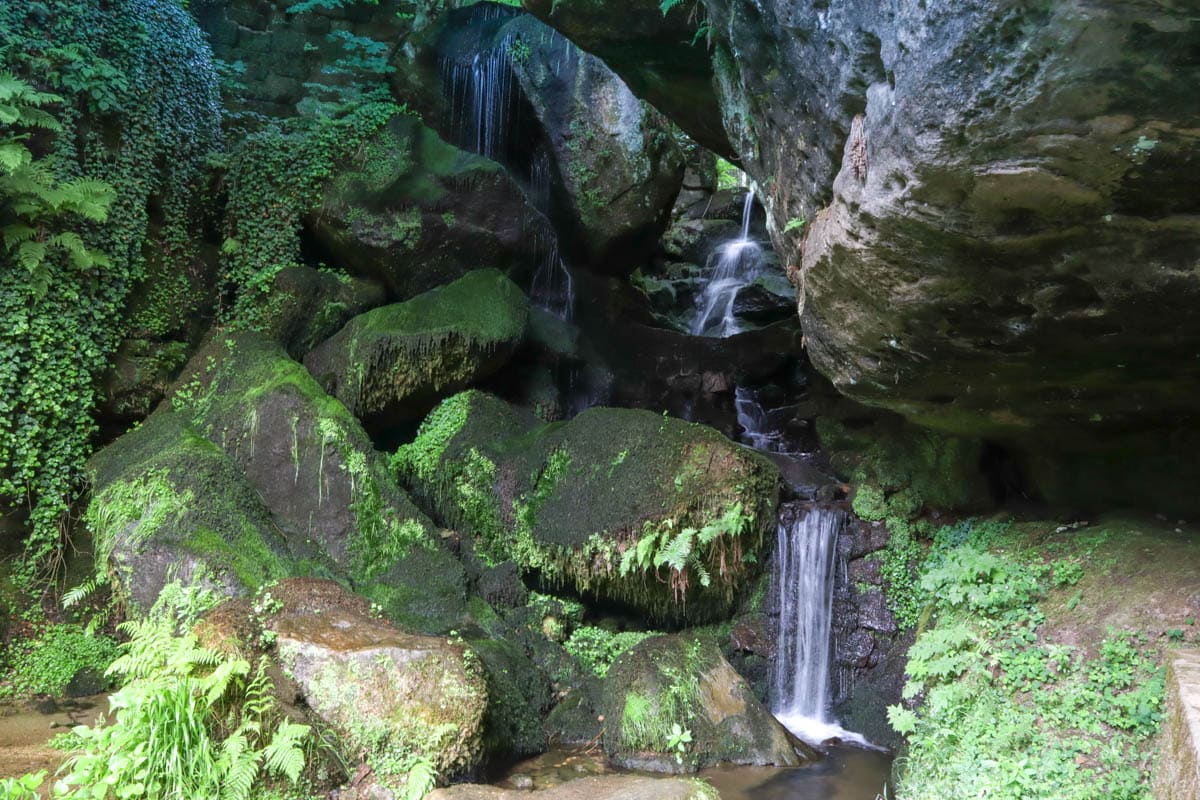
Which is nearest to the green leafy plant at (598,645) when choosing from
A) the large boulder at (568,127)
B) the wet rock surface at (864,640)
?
the wet rock surface at (864,640)

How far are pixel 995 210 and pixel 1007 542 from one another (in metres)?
4.48

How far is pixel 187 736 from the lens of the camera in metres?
5.11

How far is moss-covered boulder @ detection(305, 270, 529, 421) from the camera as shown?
9508 mm

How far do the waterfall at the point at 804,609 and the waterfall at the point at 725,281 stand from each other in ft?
21.0

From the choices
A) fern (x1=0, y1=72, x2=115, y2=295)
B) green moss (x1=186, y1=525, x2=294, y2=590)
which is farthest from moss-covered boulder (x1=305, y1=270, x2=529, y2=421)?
fern (x1=0, y1=72, x2=115, y2=295)

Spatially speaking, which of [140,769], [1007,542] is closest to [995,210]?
[1007,542]

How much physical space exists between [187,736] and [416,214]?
731 cm

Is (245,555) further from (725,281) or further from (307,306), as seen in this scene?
(725,281)

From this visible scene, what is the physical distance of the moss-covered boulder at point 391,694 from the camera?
567 cm

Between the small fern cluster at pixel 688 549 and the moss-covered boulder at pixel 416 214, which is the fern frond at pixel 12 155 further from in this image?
the small fern cluster at pixel 688 549

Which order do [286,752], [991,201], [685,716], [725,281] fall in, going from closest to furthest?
[991,201], [286,752], [685,716], [725,281]

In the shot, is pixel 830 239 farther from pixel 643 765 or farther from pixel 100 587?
pixel 100 587

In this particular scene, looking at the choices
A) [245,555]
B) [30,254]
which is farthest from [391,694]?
[30,254]

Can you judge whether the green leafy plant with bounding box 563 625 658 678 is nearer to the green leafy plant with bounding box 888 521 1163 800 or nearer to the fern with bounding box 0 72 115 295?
the green leafy plant with bounding box 888 521 1163 800
